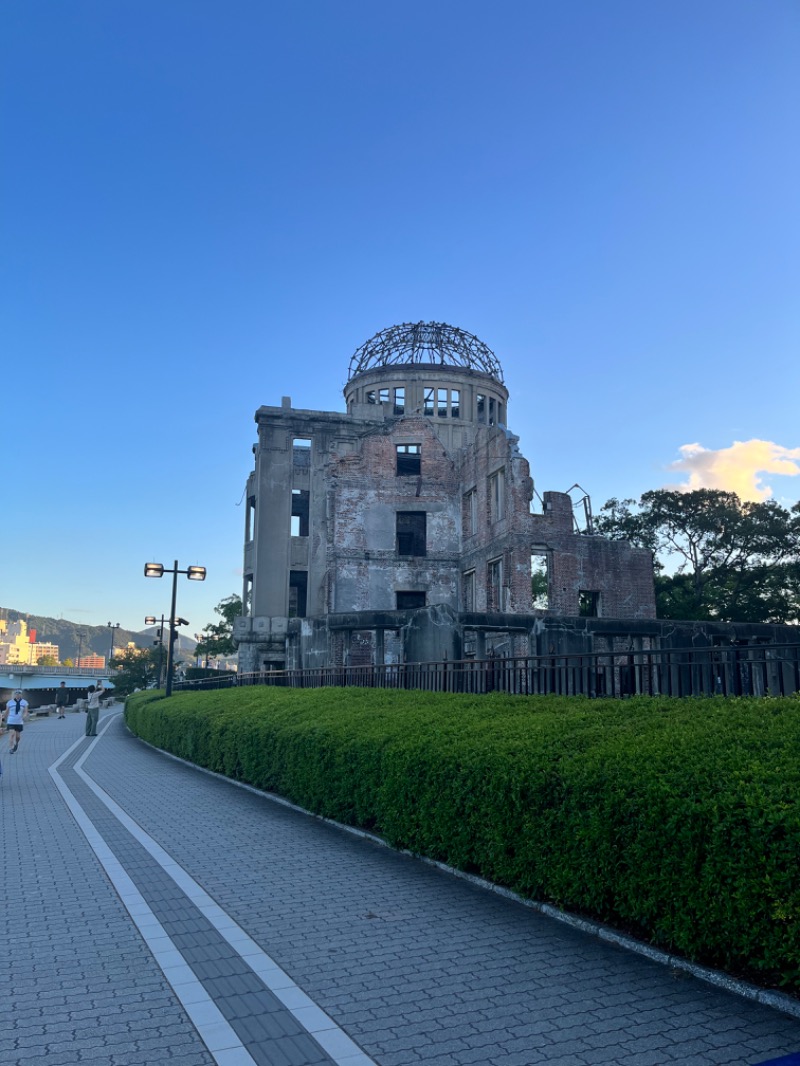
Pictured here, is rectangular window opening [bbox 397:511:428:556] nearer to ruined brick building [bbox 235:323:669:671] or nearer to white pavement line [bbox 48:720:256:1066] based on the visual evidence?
ruined brick building [bbox 235:323:669:671]

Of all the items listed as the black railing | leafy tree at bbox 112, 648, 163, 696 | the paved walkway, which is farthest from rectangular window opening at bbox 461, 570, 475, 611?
leafy tree at bbox 112, 648, 163, 696

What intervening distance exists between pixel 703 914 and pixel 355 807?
17.7ft

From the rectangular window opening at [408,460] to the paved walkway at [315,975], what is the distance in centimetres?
3639

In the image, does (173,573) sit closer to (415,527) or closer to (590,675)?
(415,527)

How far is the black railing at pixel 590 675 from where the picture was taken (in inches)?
343

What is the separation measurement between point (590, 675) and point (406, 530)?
107 feet

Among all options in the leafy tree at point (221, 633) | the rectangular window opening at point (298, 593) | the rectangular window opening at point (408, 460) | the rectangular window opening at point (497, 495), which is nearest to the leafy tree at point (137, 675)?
the leafy tree at point (221, 633)

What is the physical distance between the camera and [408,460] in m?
45.8

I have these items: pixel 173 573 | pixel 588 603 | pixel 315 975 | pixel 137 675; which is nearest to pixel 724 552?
pixel 588 603

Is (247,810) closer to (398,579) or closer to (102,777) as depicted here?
(102,777)

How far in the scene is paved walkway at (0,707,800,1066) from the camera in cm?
403

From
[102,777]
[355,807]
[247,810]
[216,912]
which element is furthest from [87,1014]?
[102,777]

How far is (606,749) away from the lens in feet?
20.3

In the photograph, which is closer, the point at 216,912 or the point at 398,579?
the point at 216,912
